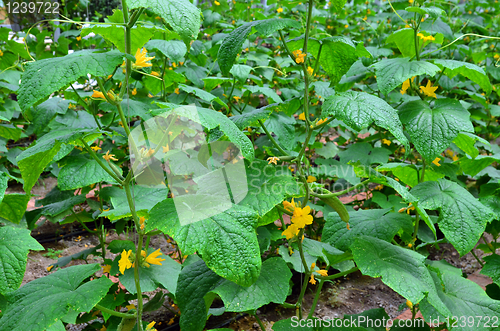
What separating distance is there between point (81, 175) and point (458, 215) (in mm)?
1291

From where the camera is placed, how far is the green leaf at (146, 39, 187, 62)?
1.67 m

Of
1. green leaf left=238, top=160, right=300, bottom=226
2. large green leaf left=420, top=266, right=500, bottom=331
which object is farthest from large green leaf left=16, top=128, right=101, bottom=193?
large green leaf left=420, top=266, right=500, bottom=331

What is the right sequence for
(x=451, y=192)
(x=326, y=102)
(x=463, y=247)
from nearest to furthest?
(x=326, y=102) → (x=463, y=247) → (x=451, y=192)

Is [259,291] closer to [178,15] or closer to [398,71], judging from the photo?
[178,15]

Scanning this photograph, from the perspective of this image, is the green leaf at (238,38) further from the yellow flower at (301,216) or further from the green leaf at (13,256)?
the green leaf at (13,256)

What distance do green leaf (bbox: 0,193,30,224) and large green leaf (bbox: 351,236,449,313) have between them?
1.02 metres

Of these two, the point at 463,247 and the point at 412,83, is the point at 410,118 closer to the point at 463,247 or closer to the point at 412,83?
the point at 412,83

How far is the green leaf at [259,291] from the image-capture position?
2.79 ft

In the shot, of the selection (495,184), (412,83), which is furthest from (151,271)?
(495,184)

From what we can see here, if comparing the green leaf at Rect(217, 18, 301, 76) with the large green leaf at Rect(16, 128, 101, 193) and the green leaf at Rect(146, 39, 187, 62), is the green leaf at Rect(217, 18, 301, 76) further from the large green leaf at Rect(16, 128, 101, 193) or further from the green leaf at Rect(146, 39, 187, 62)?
the green leaf at Rect(146, 39, 187, 62)

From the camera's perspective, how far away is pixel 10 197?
1.16 metres

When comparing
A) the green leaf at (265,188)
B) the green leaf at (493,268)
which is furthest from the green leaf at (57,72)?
the green leaf at (493,268)

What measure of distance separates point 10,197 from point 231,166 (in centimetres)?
72

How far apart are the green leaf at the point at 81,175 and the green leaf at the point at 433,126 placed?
108 cm
